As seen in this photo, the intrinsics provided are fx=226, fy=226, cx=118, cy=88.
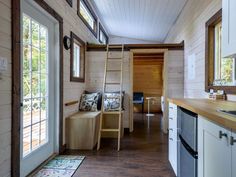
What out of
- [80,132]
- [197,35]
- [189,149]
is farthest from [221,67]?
[80,132]

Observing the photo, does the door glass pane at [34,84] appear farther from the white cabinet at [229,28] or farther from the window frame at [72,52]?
the white cabinet at [229,28]

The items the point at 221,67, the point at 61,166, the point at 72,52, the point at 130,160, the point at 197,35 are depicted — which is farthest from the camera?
the point at 72,52

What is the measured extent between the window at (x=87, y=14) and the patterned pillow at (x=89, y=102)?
1626 mm

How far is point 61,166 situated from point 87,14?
3885 millimetres

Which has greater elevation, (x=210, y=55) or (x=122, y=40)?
(x=122, y=40)

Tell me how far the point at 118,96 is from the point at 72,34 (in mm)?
1547

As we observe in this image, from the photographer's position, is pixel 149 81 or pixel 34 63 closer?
pixel 34 63

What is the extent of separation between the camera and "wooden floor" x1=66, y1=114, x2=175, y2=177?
269cm

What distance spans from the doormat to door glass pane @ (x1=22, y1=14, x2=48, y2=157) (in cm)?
29

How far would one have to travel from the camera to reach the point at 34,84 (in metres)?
2.73

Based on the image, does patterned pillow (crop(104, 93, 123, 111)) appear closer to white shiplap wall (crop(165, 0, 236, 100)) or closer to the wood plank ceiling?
white shiplap wall (crop(165, 0, 236, 100))
